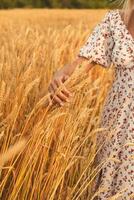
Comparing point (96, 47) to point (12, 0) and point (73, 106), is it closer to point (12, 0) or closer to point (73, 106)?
point (73, 106)

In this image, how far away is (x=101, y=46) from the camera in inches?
90.1

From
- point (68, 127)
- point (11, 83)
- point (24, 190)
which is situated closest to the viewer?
point (24, 190)

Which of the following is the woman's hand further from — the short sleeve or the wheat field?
the short sleeve

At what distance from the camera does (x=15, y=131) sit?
2.36 m

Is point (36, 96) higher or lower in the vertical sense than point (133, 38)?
lower

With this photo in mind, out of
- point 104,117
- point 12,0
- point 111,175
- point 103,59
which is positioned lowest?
point 12,0

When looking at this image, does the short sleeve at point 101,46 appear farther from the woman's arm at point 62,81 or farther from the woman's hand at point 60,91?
the woman's hand at point 60,91

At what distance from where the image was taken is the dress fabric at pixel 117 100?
7.40 feet

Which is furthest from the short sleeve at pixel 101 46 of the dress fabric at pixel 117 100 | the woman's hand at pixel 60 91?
the woman's hand at pixel 60 91

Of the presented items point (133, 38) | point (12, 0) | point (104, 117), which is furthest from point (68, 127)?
point (12, 0)

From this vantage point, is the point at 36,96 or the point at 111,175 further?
the point at 36,96

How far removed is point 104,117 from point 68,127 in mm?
197

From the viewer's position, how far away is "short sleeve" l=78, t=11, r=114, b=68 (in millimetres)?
2279

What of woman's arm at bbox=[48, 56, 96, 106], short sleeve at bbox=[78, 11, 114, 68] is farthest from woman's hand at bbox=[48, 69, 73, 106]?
short sleeve at bbox=[78, 11, 114, 68]
